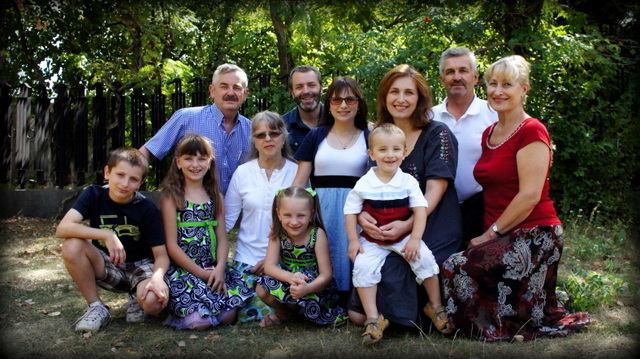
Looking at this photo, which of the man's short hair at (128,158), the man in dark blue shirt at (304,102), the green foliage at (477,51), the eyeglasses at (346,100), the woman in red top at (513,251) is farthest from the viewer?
the green foliage at (477,51)

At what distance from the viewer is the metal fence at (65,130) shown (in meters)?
7.39

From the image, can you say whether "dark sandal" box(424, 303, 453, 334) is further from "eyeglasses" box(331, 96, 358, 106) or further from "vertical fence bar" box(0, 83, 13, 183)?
"vertical fence bar" box(0, 83, 13, 183)

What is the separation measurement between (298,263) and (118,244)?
3.54 ft

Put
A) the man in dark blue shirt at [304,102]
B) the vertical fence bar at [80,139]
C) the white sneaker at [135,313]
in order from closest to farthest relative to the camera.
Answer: the white sneaker at [135,313], the man in dark blue shirt at [304,102], the vertical fence bar at [80,139]

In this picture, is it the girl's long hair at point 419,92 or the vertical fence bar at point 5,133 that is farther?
the vertical fence bar at point 5,133

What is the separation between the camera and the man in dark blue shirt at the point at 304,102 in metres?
4.32

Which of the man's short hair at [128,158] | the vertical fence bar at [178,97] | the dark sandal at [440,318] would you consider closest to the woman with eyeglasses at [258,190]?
the man's short hair at [128,158]

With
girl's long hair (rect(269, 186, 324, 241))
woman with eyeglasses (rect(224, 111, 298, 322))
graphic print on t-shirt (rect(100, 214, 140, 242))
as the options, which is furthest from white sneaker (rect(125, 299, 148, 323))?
girl's long hair (rect(269, 186, 324, 241))

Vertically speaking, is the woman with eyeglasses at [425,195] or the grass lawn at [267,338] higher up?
the woman with eyeglasses at [425,195]

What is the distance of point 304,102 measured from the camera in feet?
14.3

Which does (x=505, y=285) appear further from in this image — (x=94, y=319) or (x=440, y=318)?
(x=94, y=319)

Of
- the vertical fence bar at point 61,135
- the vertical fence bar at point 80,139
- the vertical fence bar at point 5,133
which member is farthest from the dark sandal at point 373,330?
the vertical fence bar at point 5,133

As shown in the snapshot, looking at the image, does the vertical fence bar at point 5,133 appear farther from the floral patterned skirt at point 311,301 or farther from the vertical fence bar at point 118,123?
the floral patterned skirt at point 311,301

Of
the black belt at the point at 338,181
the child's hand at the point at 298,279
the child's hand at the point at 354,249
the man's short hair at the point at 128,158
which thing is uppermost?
the man's short hair at the point at 128,158
